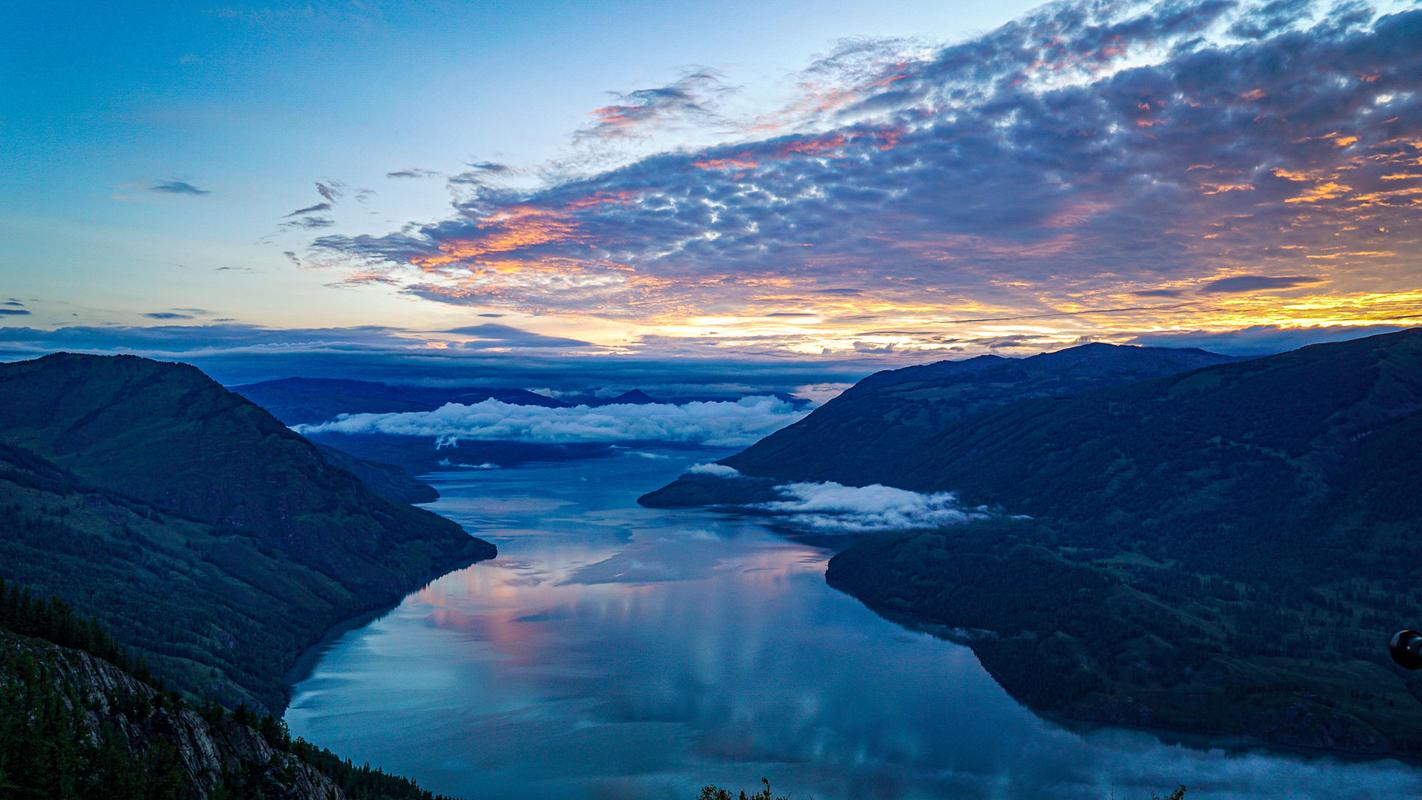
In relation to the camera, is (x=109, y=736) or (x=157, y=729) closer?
(x=109, y=736)

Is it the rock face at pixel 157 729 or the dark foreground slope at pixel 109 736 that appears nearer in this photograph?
the dark foreground slope at pixel 109 736

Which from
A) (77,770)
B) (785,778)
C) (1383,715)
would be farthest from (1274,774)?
(77,770)

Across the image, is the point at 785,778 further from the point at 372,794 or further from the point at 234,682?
the point at 234,682

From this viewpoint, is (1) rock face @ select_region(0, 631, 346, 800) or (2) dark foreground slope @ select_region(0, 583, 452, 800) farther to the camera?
(1) rock face @ select_region(0, 631, 346, 800)

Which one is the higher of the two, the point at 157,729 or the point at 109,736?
the point at 109,736
